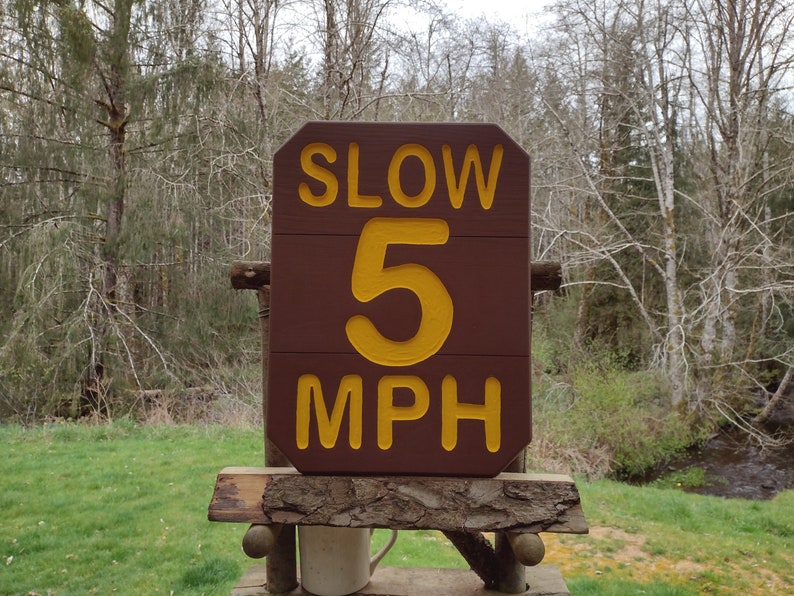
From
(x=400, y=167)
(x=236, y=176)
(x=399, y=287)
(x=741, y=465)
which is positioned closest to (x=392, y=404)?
(x=399, y=287)

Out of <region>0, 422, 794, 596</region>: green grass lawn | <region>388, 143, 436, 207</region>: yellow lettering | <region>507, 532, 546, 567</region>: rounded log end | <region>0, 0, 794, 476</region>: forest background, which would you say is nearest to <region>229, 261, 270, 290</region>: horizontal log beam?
<region>388, 143, 436, 207</region>: yellow lettering

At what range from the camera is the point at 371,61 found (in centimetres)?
928

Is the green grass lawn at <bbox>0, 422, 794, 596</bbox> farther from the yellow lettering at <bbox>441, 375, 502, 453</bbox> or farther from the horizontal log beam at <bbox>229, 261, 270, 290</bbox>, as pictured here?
the yellow lettering at <bbox>441, 375, 502, 453</bbox>

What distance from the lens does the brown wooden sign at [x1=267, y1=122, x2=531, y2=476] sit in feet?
4.80

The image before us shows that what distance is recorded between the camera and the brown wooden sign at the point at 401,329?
1463 mm

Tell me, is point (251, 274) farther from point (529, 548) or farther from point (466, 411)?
point (529, 548)

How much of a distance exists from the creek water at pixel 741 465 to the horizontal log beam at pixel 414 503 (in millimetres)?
8993

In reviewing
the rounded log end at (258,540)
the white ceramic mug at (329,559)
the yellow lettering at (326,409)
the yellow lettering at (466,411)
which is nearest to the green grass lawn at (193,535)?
the white ceramic mug at (329,559)

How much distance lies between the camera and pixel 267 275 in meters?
1.83

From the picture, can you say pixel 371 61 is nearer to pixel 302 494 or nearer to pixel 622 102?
pixel 622 102

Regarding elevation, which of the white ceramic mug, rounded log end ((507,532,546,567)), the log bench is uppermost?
the log bench

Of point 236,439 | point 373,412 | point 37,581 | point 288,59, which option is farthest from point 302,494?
point 288,59

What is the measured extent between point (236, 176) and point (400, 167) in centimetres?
837

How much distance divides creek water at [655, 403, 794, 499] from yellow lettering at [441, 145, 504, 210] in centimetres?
923
